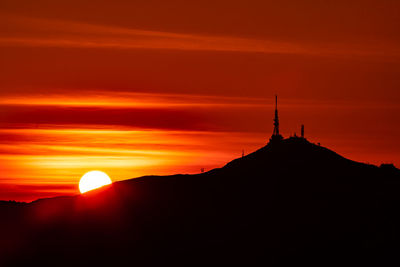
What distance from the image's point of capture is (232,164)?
188875 mm

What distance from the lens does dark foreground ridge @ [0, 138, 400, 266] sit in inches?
5935

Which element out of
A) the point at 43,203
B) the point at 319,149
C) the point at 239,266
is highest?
the point at 319,149

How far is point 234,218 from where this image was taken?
16438cm

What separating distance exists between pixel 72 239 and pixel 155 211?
683 inches

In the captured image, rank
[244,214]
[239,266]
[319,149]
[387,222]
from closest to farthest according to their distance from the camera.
Result: [239,266] → [387,222] → [244,214] → [319,149]

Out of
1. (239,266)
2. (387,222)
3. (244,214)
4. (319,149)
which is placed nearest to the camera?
(239,266)

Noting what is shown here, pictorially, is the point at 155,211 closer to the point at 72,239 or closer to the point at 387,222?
the point at 72,239

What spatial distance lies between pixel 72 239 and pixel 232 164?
4200 centimetres

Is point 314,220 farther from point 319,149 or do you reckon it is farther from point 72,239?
point 72,239

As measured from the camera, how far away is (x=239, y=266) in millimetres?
145000

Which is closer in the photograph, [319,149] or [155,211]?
[155,211]

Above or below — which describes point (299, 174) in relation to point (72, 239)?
above

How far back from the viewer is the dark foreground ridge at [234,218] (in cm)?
15075

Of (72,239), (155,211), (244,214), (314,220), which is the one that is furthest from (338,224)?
(72,239)
